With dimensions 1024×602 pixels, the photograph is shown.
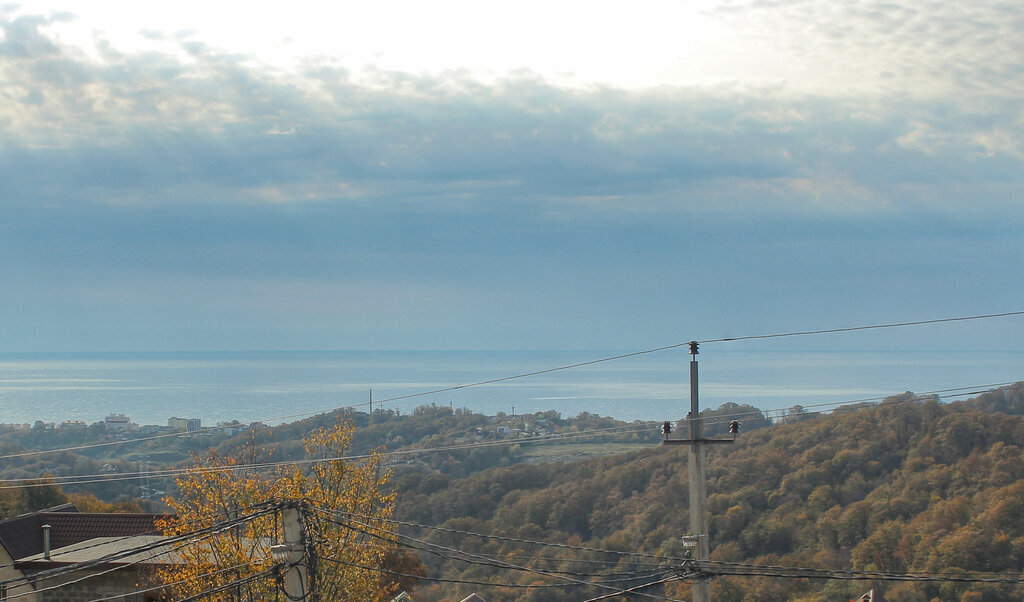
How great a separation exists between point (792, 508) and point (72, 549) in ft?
124

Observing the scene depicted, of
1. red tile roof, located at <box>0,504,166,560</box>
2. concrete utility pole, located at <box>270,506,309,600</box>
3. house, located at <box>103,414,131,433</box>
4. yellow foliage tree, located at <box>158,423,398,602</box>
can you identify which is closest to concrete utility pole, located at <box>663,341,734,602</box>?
concrete utility pole, located at <box>270,506,309,600</box>

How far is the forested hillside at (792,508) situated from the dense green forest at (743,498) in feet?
0.37

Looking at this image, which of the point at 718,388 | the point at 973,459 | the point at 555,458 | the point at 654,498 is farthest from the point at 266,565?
the point at 718,388

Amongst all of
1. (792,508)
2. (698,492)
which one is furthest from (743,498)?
(698,492)

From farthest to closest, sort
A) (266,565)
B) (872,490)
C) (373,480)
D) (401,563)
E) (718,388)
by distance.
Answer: (718,388) < (872,490) < (401,563) < (373,480) < (266,565)

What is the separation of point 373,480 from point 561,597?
26.2 metres

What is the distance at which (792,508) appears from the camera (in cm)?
4616

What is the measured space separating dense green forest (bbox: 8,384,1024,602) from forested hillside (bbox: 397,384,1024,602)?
113mm

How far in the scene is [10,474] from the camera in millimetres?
47281

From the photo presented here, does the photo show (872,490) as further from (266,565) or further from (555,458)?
(266,565)

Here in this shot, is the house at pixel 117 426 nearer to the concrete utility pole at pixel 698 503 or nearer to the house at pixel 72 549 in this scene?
the house at pixel 72 549

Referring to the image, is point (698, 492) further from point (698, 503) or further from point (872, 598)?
point (872, 598)

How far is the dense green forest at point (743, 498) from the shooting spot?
38781mm

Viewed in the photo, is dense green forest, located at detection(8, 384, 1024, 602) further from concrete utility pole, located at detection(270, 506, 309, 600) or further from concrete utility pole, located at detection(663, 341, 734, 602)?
concrete utility pole, located at detection(270, 506, 309, 600)
